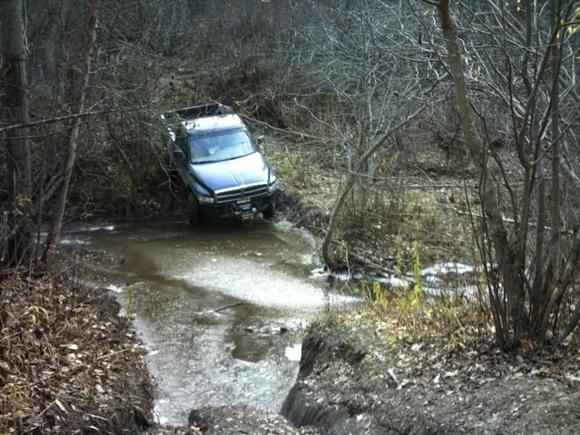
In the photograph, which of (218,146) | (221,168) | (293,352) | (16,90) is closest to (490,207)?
(293,352)

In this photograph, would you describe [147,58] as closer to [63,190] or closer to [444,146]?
[63,190]

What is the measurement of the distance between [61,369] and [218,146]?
1094 cm

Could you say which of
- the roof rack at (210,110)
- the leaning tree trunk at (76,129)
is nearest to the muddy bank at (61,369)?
the leaning tree trunk at (76,129)

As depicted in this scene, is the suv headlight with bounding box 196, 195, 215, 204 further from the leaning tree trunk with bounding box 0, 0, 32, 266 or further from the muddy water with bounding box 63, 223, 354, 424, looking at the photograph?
the leaning tree trunk with bounding box 0, 0, 32, 266

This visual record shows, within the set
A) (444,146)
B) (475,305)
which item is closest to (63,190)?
(475,305)

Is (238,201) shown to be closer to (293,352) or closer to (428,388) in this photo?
(293,352)

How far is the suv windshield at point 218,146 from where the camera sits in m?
16.5

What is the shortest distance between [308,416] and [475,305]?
1.86 meters

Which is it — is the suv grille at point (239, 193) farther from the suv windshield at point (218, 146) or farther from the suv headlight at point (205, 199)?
the suv windshield at point (218, 146)

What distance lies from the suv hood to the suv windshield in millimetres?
196

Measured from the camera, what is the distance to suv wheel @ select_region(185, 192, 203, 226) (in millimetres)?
16641

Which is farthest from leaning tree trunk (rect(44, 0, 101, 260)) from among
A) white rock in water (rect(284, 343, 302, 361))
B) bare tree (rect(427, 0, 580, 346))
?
bare tree (rect(427, 0, 580, 346))

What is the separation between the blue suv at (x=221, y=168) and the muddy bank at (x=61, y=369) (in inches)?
290

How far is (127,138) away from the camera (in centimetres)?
1694
